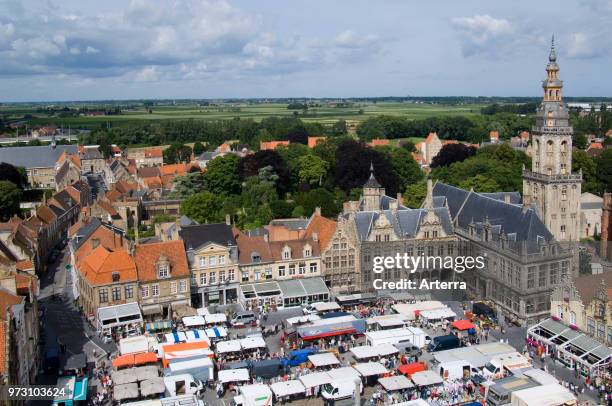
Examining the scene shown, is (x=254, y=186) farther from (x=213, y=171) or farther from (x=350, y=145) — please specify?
(x=350, y=145)

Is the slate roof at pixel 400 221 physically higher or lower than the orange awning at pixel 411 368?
Answer: higher

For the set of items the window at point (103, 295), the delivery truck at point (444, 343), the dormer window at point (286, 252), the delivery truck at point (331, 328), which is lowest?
the delivery truck at point (444, 343)

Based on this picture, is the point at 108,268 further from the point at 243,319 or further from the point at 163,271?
the point at 243,319

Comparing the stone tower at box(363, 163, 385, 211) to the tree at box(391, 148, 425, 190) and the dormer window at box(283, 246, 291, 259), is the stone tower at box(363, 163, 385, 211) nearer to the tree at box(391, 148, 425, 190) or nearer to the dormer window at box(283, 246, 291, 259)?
the dormer window at box(283, 246, 291, 259)

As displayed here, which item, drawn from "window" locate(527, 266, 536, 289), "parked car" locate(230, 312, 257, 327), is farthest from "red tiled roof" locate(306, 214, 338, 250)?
"window" locate(527, 266, 536, 289)

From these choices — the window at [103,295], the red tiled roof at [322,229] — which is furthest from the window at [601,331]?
the window at [103,295]

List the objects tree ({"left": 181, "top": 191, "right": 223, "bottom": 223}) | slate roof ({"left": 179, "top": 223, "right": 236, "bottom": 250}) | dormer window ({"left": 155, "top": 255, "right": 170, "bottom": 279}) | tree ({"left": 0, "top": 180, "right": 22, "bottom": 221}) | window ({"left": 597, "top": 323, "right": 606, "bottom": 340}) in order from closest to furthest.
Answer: window ({"left": 597, "top": 323, "right": 606, "bottom": 340}) < dormer window ({"left": 155, "top": 255, "right": 170, "bottom": 279}) < slate roof ({"left": 179, "top": 223, "right": 236, "bottom": 250}) < tree ({"left": 181, "top": 191, "right": 223, "bottom": 223}) < tree ({"left": 0, "top": 180, "right": 22, "bottom": 221})

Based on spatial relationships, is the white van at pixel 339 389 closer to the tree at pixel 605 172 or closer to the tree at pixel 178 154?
the tree at pixel 605 172

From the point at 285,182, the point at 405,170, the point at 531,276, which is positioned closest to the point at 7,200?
the point at 285,182

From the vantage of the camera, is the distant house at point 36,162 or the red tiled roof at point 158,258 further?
the distant house at point 36,162
